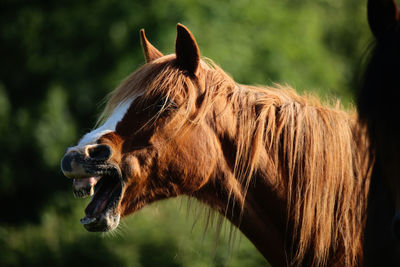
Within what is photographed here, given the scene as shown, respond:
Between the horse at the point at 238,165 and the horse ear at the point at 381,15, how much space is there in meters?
0.76

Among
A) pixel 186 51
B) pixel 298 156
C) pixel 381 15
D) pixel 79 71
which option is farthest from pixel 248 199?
pixel 79 71

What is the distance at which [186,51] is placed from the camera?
2.81 metres

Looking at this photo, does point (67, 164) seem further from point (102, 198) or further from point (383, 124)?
point (383, 124)

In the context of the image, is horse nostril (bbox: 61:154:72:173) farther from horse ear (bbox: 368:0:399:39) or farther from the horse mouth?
horse ear (bbox: 368:0:399:39)

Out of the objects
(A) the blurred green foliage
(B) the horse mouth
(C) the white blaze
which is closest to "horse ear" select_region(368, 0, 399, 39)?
(C) the white blaze

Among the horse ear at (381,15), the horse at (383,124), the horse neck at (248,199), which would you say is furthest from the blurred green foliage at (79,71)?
the horse ear at (381,15)

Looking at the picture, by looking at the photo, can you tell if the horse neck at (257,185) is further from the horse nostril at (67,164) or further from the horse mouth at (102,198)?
the horse nostril at (67,164)

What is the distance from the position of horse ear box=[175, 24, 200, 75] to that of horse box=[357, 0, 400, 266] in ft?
3.46

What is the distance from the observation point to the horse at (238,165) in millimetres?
2662

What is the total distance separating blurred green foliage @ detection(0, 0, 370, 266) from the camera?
27.3ft

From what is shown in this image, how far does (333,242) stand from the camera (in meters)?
2.69

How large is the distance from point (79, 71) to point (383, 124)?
Answer: 407 inches

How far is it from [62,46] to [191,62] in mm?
9851

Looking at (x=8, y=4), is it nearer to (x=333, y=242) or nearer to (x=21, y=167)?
(x=21, y=167)
